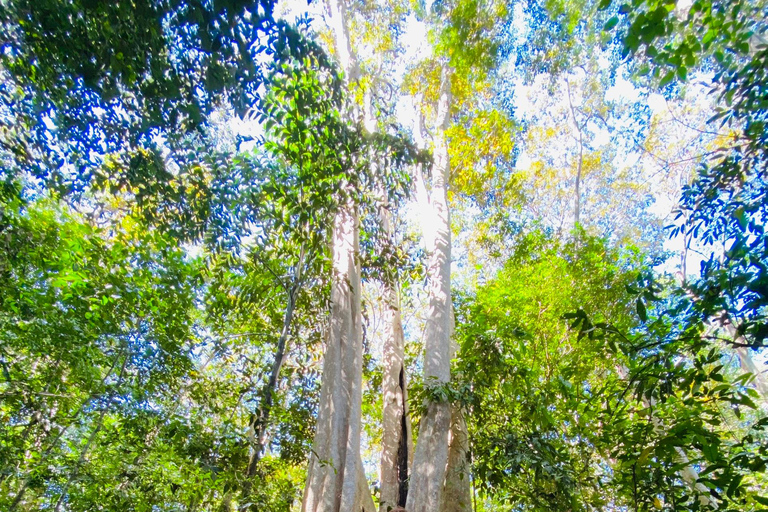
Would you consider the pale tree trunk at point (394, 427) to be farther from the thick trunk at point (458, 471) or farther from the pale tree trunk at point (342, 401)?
the pale tree trunk at point (342, 401)

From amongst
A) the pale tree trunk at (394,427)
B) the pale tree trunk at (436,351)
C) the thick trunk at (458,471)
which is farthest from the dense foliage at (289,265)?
the pale tree trunk at (394,427)

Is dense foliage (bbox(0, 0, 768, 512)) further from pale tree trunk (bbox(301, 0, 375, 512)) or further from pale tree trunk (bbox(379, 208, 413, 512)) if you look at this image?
pale tree trunk (bbox(379, 208, 413, 512))

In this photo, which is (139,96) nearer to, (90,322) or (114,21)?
(114,21)

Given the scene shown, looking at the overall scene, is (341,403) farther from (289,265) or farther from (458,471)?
(458,471)

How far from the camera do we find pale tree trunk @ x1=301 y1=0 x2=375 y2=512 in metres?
3.63

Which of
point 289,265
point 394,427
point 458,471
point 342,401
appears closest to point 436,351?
point 394,427

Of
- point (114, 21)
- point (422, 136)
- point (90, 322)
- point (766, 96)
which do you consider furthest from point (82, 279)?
point (422, 136)

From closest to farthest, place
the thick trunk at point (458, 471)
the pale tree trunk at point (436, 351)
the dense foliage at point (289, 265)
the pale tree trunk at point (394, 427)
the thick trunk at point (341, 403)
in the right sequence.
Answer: the dense foliage at point (289, 265) < the thick trunk at point (341, 403) < the pale tree trunk at point (436, 351) < the thick trunk at point (458, 471) < the pale tree trunk at point (394, 427)

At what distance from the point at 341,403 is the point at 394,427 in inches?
58.4

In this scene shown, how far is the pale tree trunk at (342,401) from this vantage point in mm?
3633

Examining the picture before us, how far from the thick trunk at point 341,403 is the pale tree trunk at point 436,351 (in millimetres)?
520

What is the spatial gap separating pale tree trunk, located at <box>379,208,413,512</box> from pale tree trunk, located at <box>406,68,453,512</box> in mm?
566

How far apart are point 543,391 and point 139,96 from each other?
4.58m

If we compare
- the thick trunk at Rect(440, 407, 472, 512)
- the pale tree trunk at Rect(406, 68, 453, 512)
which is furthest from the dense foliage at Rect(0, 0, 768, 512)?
the pale tree trunk at Rect(406, 68, 453, 512)
